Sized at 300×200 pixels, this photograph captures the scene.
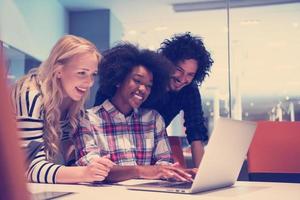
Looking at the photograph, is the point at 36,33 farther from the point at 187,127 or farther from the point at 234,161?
the point at 234,161

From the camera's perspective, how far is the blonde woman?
1.33 meters

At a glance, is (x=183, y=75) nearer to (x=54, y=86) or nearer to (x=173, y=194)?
(x=54, y=86)

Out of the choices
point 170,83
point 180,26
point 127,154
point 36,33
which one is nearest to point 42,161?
point 127,154

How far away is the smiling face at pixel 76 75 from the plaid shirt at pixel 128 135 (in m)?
0.11

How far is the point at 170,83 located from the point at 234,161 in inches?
40.5

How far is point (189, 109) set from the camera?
2377mm

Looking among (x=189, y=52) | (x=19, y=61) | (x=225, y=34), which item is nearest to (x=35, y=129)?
(x=189, y=52)

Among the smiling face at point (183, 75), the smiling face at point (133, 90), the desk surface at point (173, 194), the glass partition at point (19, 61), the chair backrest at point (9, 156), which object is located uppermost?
the glass partition at point (19, 61)

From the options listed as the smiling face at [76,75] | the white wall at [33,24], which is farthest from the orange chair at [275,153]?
the white wall at [33,24]

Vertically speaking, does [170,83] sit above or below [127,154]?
above

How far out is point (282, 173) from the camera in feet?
6.33

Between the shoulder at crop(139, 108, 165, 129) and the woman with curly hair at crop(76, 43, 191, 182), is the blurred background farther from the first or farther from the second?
the shoulder at crop(139, 108, 165, 129)

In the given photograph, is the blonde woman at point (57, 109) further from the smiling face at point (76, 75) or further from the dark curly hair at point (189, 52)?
the dark curly hair at point (189, 52)

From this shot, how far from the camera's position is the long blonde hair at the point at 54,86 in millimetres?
1508
